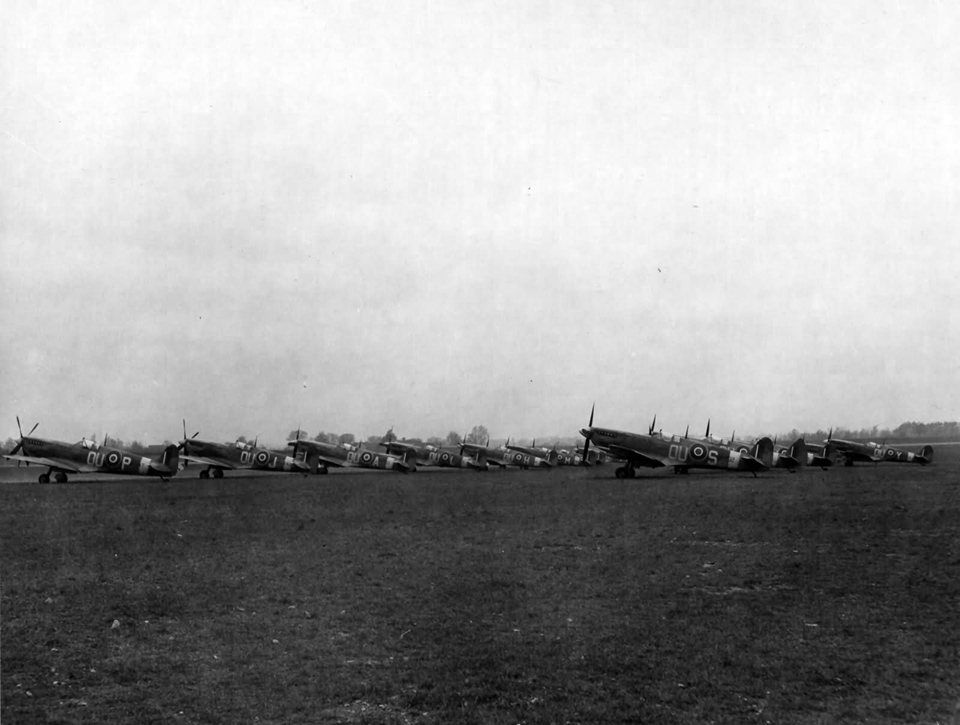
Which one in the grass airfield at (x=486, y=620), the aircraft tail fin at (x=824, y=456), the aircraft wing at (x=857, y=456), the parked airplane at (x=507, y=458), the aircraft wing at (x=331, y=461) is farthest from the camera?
the parked airplane at (x=507, y=458)

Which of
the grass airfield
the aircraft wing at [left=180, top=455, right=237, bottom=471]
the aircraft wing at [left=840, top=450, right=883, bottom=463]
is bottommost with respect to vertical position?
the aircraft wing at [left=180, top=455, right=237, bottom=471]

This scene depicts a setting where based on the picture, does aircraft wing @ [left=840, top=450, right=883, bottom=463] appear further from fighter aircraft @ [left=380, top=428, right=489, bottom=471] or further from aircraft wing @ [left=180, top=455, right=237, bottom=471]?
aircraft wing @ [left=180, top=455, right=237, bottom=471]

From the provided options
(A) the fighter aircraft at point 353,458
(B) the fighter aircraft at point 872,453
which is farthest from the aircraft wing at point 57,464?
(B) the fighter aircraft at point 872,453

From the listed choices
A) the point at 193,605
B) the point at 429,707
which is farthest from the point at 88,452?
the point at 429,707

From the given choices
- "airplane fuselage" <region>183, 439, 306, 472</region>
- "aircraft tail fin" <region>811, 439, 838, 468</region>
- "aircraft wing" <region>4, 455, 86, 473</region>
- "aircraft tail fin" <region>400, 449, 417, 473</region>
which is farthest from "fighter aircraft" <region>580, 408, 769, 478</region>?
"aircraft wing" <region>4, 455, 86, 473</region>

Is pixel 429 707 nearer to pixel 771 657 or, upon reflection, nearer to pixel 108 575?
pixel 771 657

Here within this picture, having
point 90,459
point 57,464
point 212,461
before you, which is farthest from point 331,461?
point 57,464

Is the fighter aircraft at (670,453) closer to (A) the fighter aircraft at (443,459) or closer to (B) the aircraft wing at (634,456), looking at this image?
(B) the aircraft wing at (634,456)

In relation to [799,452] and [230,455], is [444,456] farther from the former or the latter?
[799,452]

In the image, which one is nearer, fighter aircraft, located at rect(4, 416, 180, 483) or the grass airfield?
the grass airfield
